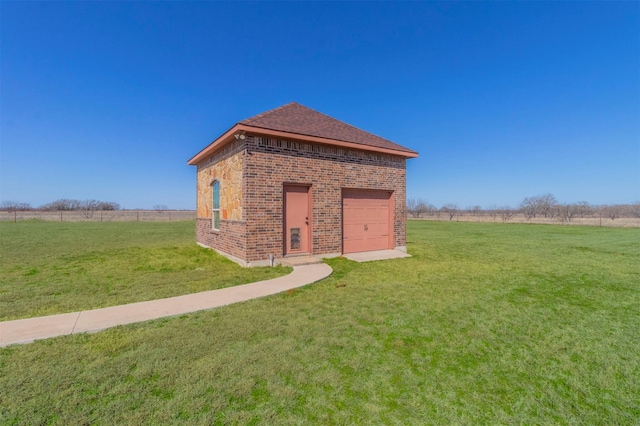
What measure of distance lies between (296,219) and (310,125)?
3305 mm

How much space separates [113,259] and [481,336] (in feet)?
34.3

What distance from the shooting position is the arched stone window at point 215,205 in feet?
34.0

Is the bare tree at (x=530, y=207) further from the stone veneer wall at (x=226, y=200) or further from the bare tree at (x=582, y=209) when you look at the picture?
the stone veneer wall at (x=226, y=200)

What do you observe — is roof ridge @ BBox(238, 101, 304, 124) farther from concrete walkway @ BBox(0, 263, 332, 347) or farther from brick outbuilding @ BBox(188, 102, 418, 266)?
concrete walkway @ BBox(0, 263, 332, 347)

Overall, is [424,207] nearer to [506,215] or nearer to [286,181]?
[506,215]

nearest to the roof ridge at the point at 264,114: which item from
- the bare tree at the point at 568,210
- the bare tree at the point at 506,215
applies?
the bare tree at the point at 506,215

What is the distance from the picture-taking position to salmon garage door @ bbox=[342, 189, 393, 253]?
9.89 m

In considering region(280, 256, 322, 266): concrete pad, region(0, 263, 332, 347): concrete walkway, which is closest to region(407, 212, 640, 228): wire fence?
region(280, 256, 322, 266): concrete pad

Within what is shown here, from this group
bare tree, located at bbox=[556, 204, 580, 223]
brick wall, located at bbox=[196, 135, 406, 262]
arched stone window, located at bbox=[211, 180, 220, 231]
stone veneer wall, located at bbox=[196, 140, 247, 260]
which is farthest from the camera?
bare tree, located at bbox=[556, 204, 580, 223]

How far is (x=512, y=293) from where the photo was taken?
18.7 ft

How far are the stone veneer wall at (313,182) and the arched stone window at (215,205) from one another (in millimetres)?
2892

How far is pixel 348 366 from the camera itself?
2920mm

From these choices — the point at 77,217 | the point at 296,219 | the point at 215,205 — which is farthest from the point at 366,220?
the point at 77,217

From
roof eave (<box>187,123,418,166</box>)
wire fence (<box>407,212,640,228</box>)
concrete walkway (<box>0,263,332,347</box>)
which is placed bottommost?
concrete walkway (<box>0,263,332,347</box>)
